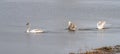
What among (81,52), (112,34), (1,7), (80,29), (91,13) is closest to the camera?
(81,52)

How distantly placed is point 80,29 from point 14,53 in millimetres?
9103

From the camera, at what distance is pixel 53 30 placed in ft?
114

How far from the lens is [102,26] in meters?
35.5

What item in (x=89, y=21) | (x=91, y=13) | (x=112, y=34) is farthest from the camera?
(x=91, y=13)

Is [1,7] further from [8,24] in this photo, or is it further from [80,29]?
[80,29]

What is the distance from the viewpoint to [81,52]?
25.6 metres

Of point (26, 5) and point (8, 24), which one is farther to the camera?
point (26, 5)

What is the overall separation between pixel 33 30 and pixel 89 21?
6936 millimetres

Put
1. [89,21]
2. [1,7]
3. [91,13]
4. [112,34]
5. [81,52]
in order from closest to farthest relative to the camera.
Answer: [81,52] < [112,34] < [89,21] < [91,13] < [1,7]

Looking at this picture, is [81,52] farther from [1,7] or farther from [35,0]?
[35,0]

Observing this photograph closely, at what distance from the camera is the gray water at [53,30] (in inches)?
1126

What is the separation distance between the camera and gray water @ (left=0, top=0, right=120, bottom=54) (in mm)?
28594

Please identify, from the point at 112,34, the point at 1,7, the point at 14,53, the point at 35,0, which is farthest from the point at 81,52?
the point at 35,0

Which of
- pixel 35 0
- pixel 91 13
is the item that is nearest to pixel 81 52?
pixel 91 13
